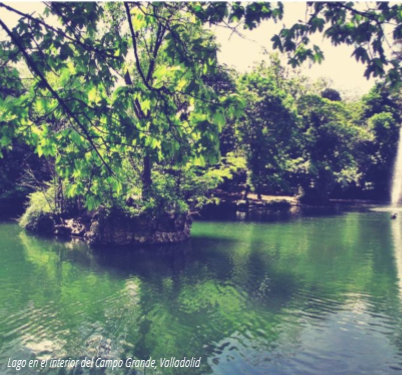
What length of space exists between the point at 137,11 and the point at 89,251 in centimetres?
2240

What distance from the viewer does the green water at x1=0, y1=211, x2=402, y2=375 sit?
12.2 m

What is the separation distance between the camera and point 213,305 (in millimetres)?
16516

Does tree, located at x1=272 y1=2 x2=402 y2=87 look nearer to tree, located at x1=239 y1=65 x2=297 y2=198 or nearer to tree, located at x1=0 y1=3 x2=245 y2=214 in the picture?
tree, located at x1=0 y1=3 x2=245 y2=214

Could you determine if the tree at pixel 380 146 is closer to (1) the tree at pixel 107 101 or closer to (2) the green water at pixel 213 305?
(2) the green water at pixel 213 305

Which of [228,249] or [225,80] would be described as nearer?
[228,249]

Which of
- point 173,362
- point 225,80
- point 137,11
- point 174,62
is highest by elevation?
point 225,80

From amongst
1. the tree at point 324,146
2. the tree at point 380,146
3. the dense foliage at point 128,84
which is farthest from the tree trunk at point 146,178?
the tree at point 380,146

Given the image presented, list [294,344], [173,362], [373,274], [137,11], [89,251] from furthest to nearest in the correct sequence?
1. [89,251]
2. [373,274]
3. [294,344]
4. [173,362]
5. [137,11]

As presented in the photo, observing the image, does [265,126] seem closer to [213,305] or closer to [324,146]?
[324,146]

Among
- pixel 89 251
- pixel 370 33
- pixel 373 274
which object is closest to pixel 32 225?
pixel 89 251

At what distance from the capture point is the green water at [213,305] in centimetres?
1220

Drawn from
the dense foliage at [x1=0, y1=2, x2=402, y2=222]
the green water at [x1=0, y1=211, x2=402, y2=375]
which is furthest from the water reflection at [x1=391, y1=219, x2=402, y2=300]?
the dense foliage at [x1=0, y1=2, x2=402, y2=222]

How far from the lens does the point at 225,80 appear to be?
1901 inches

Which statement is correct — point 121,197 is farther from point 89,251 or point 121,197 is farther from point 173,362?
point 173,362
